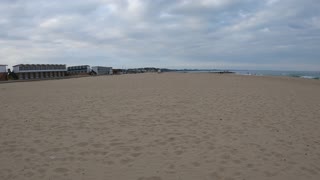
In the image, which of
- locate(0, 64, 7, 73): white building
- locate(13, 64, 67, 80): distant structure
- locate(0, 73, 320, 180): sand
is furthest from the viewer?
locate(13, 64, 67, 80): distant structure

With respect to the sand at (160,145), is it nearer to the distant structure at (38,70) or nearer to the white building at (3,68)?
the white building at (3,68)

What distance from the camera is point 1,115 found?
980 cm

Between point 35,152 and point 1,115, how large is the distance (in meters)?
5.20

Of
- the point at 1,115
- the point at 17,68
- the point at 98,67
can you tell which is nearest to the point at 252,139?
the point at 1,115

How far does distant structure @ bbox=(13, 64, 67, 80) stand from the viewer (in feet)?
239

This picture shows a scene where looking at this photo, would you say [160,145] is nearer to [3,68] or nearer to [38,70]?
[3,68]

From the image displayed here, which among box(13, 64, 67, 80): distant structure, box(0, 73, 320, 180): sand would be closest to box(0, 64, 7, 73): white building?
box(13, 64, 67, 80): distant structure

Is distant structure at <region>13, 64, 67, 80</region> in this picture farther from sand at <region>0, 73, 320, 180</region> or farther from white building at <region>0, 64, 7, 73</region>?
Answer: sand at <region>0, 73, 320, 180</region>

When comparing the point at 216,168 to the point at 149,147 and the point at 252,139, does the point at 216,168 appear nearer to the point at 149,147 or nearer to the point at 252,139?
the point at 149,147

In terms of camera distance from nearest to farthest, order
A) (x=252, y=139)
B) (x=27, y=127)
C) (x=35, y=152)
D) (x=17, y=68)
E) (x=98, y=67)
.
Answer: (x=35, y=152)
(x=252, y=139)
(x=27, y=127)
(x=17, y=68)
(x=98, y=67)

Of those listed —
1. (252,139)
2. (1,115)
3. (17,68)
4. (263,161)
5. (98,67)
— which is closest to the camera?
(263,161)

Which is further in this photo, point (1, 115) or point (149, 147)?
point (1, 115)

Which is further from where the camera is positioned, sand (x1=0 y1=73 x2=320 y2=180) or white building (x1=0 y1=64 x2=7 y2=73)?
white building (x1=0 y1=64 x2=7 y2=73)

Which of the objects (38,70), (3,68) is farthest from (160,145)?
(38,70)
